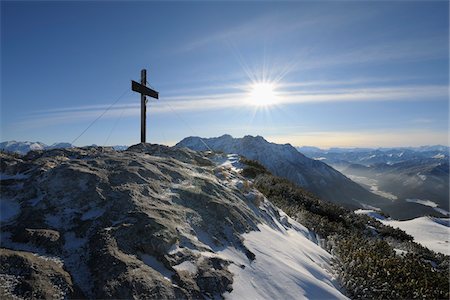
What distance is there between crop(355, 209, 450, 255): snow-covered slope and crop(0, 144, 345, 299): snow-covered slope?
10.6 meters

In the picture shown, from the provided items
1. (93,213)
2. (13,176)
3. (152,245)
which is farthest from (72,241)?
(13,176)

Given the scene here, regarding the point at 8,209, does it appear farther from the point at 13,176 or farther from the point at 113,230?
the point at 113,230

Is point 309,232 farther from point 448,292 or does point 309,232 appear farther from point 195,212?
point 195,212

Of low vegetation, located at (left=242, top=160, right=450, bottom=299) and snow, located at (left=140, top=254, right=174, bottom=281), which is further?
low vegetation, located at (left=242, top=160, right=450, bottom=299)

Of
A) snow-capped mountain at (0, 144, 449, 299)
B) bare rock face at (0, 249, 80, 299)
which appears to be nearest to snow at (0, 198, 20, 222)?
snow-capped mountain at (0, 144, 449, 299)

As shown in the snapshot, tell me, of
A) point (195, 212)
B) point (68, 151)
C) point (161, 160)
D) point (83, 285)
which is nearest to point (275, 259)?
point (195, 212)

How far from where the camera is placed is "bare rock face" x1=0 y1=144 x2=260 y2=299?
3.85 metres

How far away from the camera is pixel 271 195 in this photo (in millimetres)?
14258

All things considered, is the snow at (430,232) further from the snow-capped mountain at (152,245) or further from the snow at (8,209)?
the snow at (8,209)

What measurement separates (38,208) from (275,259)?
4.56 m

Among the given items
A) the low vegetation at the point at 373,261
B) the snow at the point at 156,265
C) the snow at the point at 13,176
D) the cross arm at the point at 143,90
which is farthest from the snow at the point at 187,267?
the cross arm at the point at 143,90

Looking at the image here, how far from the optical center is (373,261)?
7.41m

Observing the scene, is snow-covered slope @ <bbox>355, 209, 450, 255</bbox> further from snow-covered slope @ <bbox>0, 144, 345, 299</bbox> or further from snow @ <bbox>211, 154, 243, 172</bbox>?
snow-covered slope @ <bbox>0, 144, 345, 299</bbox>

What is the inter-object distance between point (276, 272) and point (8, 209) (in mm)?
5032
